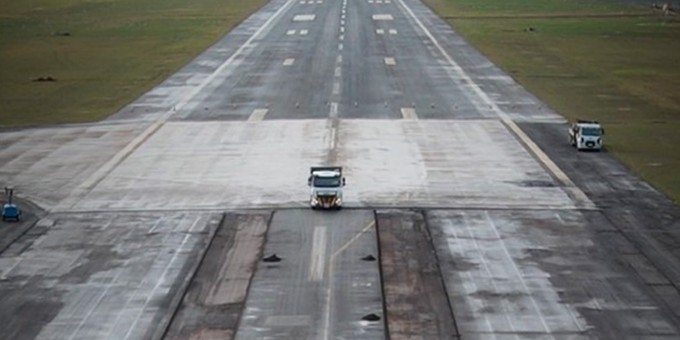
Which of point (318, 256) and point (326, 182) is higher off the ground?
point (326, 182)

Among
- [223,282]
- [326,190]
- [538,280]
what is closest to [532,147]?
[326,190]

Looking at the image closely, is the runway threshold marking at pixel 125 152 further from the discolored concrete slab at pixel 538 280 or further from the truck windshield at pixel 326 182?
the discolored concrete slab at pixel 538 280

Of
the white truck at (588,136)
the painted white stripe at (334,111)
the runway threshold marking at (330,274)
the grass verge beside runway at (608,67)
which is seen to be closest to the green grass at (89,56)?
the painted white stripe at (334,111)

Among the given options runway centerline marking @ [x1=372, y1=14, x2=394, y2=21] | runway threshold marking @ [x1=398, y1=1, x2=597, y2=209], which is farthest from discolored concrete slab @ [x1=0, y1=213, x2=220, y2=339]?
runway centerline marking @ [x1=372, y1=14, x2=394, y2=21]

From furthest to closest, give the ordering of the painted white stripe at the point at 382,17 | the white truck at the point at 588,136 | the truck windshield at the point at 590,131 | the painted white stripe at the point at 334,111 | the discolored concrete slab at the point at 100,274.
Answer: the painted white stripe at the point at 382,17 < the painted white stripe at the point at 334,111 < the white truck at the point at 588,136 < the truck windshield at the point at 590,131 < the discolored concrete slab at the point at 100,274

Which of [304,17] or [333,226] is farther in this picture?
[304,17]

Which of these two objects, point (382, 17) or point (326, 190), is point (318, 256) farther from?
point (382, 17)
